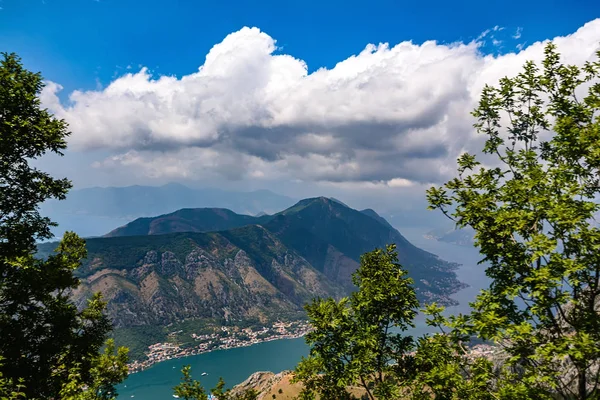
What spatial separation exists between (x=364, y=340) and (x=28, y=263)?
17243 millimetres

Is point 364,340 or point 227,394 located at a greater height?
point 364,340

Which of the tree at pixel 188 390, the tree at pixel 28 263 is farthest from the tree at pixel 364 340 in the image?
the tree at pixel 28 263

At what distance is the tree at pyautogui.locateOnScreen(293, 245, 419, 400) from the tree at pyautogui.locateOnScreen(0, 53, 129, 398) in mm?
12587

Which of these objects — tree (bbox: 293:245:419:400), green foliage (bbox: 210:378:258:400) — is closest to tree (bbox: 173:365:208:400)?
green foliage (bbox: 210:378:258:400)

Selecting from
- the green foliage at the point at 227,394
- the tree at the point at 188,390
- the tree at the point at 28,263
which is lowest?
the green foliage at the point at 227,394

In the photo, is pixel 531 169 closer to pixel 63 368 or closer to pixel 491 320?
pixel 491 320

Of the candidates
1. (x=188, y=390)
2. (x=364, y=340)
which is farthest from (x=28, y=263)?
(x=364, y=340)

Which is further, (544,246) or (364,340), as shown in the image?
(364,340)

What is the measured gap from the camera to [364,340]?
54.8ft

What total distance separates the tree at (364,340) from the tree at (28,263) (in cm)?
1259

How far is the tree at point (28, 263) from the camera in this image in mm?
15969

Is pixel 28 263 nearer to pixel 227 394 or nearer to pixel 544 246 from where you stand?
pixel 227 394


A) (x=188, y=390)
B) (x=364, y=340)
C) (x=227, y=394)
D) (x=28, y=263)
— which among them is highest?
(x=28, y=263)

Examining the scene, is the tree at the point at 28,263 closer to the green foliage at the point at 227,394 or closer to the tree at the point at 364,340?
the green foliage at the point at 227,394
